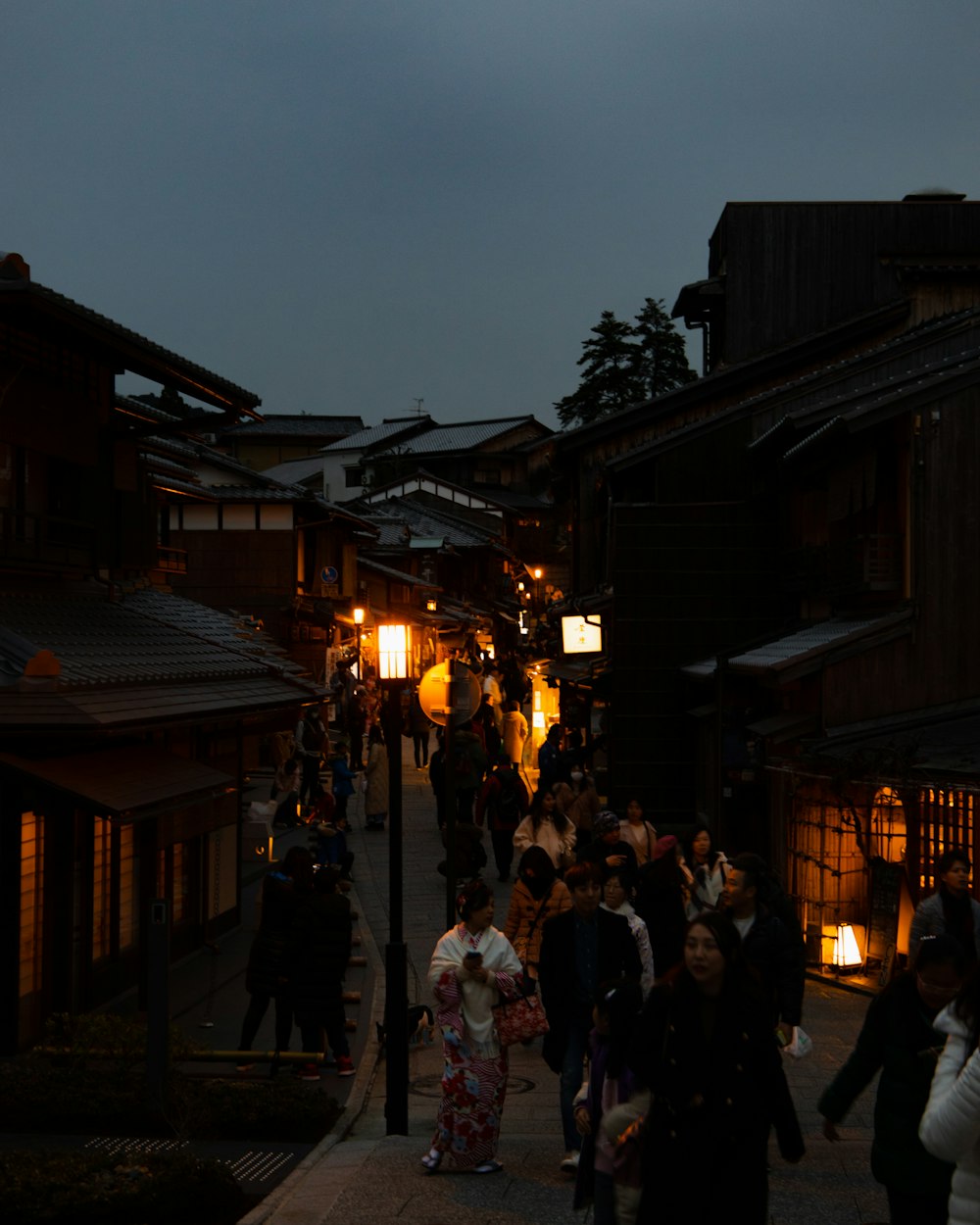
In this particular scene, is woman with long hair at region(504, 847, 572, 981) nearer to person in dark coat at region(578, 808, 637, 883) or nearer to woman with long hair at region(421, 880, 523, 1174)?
person in dark coat at region(578, 808, 637, 883)

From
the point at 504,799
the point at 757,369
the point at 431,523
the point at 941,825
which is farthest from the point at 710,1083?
the point at 431,523

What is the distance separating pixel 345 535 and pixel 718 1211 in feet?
137

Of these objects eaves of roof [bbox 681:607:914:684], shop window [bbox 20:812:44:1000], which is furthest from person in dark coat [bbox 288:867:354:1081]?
eaves of roof [bbox 681:607:914:684]

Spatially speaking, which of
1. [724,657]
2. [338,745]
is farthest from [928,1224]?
[338,745]

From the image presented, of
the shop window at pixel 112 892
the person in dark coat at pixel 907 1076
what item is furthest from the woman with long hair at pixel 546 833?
the person in dark coat at pixel 907 1076

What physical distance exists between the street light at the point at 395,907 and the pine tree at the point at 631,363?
4217cm

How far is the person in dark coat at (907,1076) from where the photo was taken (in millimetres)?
5453

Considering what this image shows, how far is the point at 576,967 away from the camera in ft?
29.2

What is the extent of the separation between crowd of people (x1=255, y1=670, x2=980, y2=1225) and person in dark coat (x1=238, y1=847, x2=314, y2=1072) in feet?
0.06

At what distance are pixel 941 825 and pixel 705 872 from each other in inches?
130

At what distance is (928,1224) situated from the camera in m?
5.48

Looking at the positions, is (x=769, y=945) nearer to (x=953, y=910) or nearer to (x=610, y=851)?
(x=953, y=910)

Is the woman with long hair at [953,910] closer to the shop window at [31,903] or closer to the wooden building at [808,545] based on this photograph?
the wooden building at [808,545]

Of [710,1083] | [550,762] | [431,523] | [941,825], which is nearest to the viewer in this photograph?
[710,1083]
